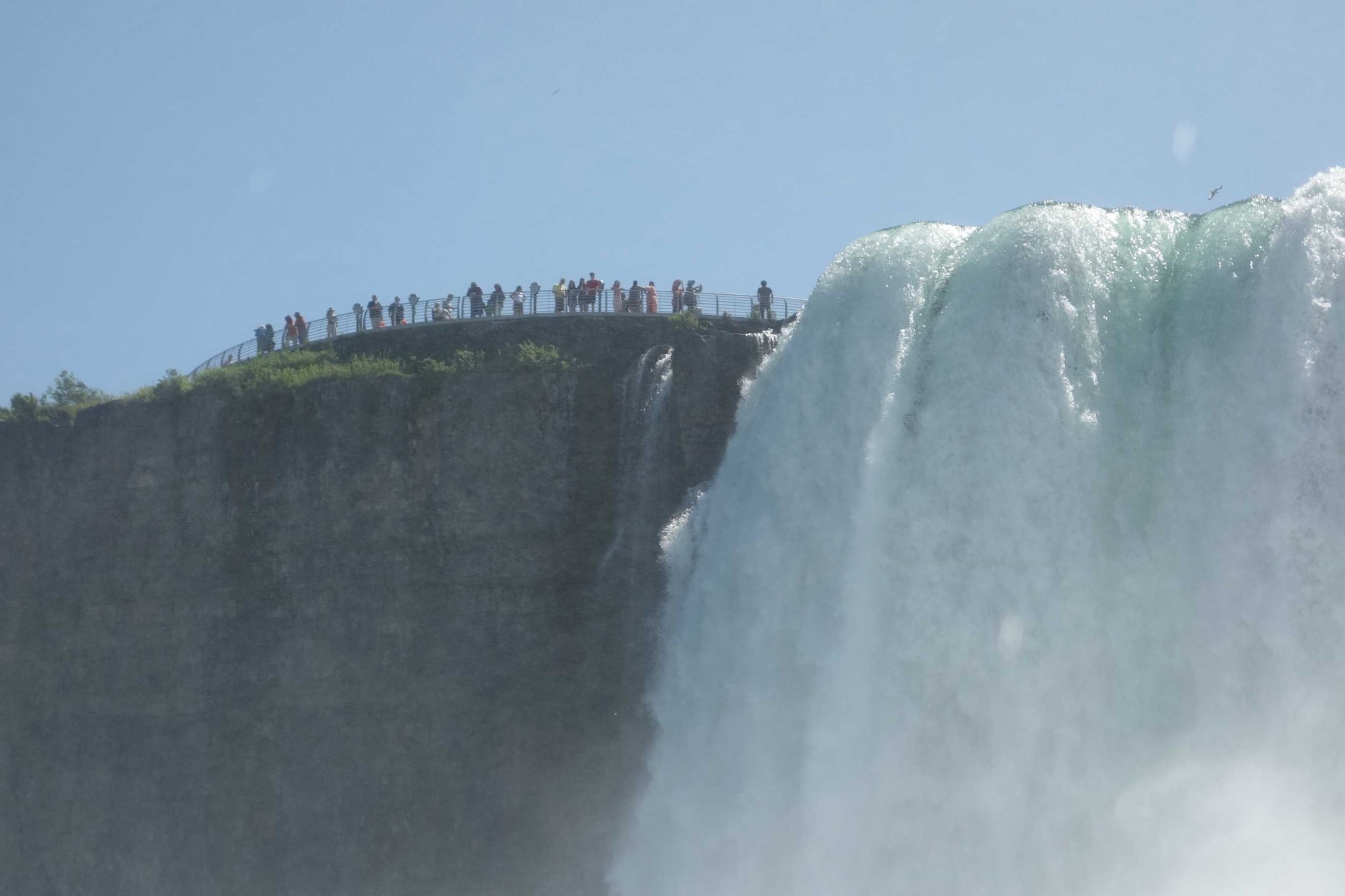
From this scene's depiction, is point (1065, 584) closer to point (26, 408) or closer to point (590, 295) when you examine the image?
point (590, 295)

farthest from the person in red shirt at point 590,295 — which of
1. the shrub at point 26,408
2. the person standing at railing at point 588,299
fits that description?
the shrub at point 26,408

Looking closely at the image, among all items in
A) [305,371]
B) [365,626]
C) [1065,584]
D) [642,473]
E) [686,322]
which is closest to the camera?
[1065,584]

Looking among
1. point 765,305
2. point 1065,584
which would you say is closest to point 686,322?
point 765,305

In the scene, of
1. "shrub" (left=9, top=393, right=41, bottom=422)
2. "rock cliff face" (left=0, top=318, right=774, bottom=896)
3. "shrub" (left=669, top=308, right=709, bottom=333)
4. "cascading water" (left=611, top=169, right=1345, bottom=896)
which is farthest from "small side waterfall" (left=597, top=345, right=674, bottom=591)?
"shrub" (left=9, top=393, right=41, bottom=422)

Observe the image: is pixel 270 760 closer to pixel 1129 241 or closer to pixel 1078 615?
pixel 1078 615

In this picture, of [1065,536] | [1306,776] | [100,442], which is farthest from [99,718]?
[1306,776]

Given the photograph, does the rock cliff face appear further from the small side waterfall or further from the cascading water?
the cascading water
